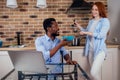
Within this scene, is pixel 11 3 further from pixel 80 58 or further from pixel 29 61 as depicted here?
pixel 29 61

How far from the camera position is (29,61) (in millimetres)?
1859

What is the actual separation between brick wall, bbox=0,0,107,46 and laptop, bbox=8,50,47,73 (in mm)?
2474

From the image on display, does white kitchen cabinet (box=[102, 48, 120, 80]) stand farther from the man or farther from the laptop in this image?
the laptop

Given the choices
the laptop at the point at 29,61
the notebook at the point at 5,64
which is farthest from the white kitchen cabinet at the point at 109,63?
the laptop at the point at 29,61

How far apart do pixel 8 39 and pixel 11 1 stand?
2.48 feet

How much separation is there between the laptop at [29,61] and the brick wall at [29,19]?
8.12 feet

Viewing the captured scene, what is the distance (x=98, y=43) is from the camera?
342 centimetres

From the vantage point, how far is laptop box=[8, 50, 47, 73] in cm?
184

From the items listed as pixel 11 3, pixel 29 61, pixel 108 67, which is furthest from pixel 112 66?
pixel 29 61

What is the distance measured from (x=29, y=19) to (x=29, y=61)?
2625 mm

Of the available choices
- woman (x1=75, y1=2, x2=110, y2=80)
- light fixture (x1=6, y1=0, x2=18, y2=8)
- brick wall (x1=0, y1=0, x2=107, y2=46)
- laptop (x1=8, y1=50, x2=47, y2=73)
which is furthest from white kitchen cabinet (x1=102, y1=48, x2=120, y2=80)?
laptop (x1=8, y1=50, x2=47, y2=73)

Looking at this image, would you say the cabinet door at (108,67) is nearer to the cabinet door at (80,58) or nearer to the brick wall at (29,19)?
the cabinet door at (80,58)

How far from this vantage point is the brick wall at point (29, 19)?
438cm

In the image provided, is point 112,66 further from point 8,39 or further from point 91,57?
point 8,39
